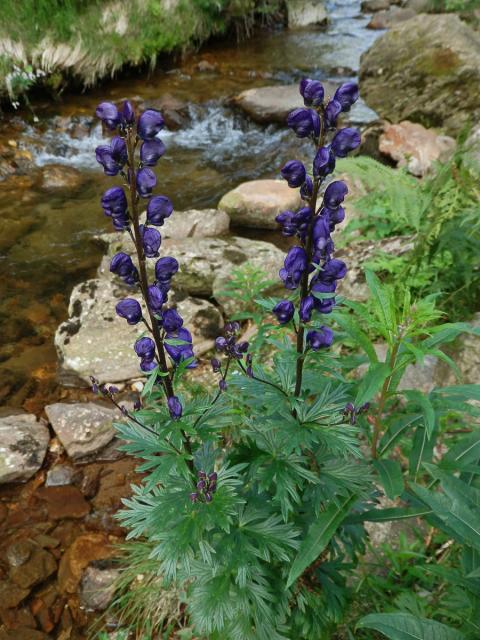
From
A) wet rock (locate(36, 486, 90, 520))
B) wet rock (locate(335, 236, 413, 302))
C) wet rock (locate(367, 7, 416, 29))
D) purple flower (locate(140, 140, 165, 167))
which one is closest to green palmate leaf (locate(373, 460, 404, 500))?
purple flower (locate(140, 140, 165, 167))

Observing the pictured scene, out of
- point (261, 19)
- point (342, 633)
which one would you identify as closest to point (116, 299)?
point (342, 633)

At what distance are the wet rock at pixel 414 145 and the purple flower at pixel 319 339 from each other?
5.68 meters

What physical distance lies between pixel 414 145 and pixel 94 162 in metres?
4.90

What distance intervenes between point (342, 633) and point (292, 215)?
75.2 inches

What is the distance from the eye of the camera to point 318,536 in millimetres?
1842

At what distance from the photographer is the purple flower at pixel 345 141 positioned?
1.51 m

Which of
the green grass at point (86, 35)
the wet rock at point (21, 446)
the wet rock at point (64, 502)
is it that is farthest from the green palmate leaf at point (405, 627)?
the green grass at point (86, 35)

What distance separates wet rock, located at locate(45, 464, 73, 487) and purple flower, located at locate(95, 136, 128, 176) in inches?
118

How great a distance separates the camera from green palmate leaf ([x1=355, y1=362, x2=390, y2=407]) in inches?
67.2

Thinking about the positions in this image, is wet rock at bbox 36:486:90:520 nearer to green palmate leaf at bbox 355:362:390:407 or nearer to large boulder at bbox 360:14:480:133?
green palmate leaf at bbox 355:362:390:407

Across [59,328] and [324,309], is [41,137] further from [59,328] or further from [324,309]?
[324,309]

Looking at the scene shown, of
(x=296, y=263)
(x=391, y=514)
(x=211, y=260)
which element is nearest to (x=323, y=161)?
(x=296, y=263)

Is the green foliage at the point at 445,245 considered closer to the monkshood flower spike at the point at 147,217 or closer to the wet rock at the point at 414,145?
the monkshood flower spike at the point at 147,217

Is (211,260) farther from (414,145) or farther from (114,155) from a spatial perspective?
(114,155)
